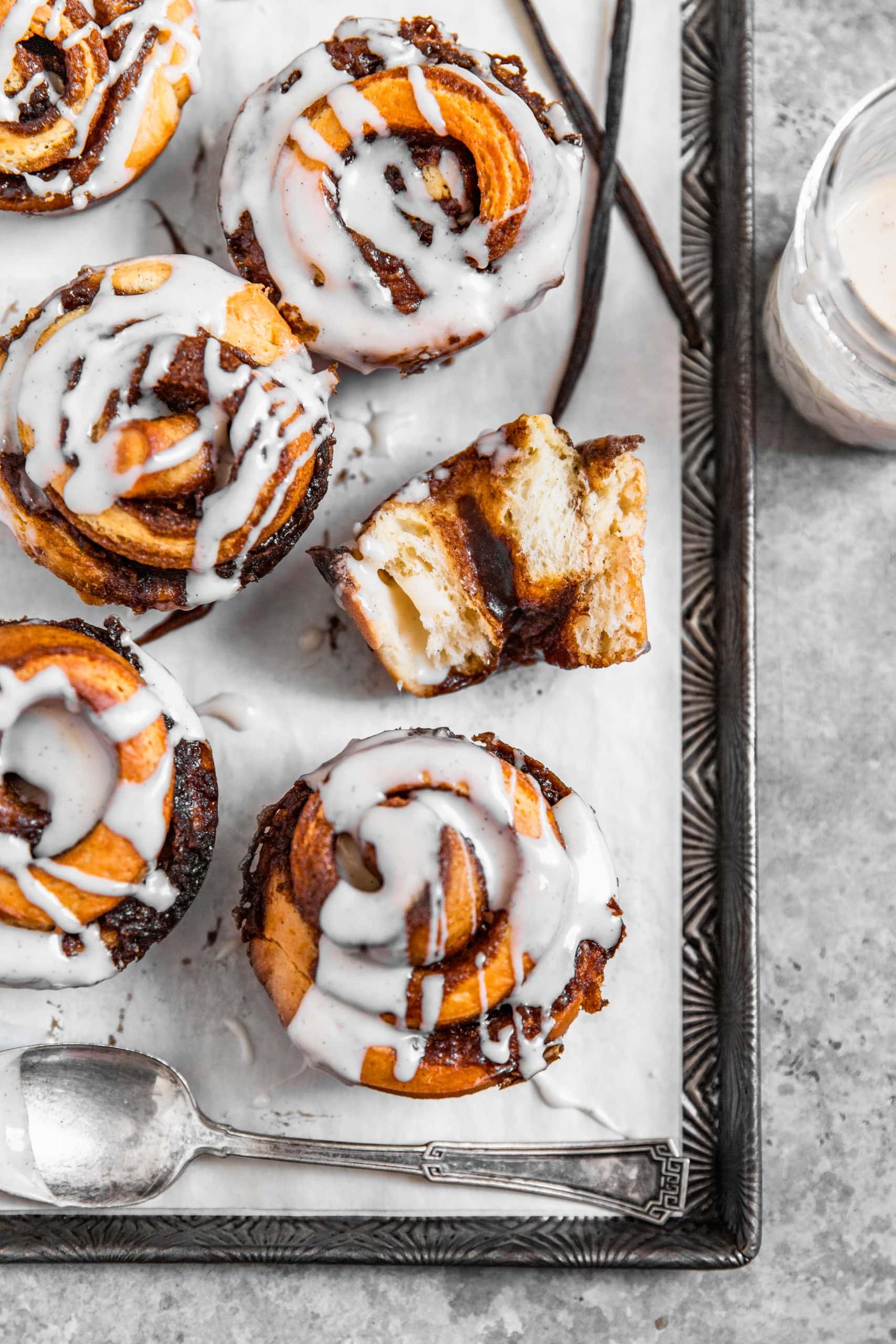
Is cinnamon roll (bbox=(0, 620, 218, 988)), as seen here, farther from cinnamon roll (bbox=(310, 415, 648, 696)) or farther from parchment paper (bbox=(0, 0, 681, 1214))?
cinnamon roll (bbox=(310, 415, 648, 696))

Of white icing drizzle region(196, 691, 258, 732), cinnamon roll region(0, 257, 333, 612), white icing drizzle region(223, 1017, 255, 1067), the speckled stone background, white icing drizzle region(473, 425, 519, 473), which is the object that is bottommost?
the speckled stone background

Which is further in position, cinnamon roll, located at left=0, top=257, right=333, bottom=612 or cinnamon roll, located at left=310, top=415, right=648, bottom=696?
cinnamon roll, located at left=310, top=415, right=648, bottom=696

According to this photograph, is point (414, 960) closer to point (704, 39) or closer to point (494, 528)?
point (494, 528)

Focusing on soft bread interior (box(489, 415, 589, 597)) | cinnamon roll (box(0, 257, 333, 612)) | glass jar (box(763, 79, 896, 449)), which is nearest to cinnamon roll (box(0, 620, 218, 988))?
cinnamon roll (box(0, 257, 333, 612))

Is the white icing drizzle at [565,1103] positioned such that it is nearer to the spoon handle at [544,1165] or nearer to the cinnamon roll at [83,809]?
the spoon handle at [544,1165]

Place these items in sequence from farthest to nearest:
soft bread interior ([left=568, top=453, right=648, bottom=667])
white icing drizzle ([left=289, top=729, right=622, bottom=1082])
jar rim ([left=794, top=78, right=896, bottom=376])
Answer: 1. soft bread interior ([left=568, top=453, right=648, bottom=667])
2. jar rim ([left=794, top=78, right=896, bottom=376])
3. white icing drizzle ([left=289, top=729, right=622, bottom=1082])

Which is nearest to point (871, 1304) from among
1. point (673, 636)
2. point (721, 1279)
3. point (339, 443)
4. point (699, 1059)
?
point (721, 1279)
